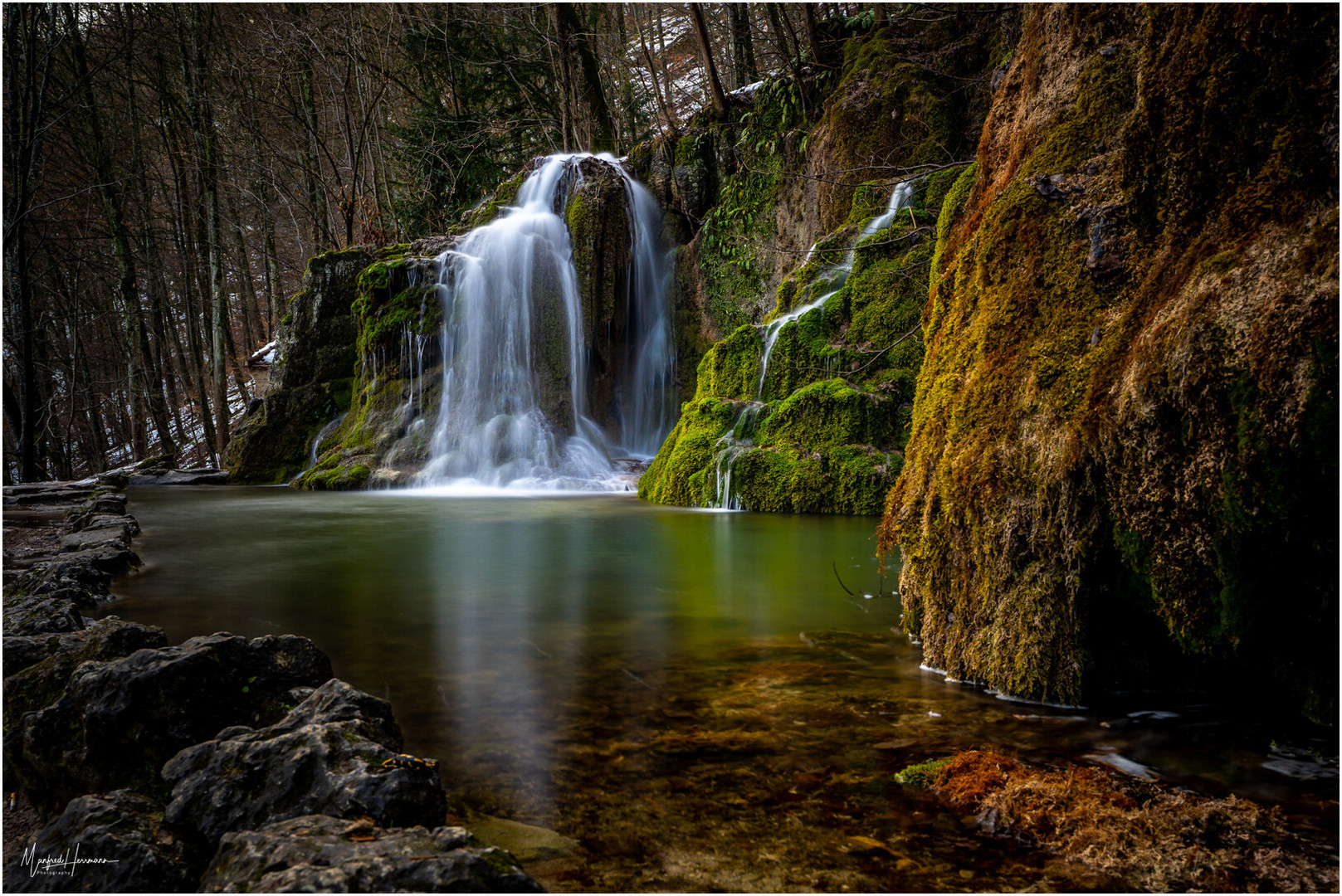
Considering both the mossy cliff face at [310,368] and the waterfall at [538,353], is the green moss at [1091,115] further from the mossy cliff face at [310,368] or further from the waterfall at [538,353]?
the mossy cliff face at [310,368]

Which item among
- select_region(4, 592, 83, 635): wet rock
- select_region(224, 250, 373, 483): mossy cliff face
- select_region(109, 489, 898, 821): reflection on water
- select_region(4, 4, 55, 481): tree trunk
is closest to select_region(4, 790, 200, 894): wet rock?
select_region(109, 489, 898, 821): reflection on water

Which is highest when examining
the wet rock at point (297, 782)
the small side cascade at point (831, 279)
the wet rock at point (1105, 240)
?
the small side cascade at point (831, 279)

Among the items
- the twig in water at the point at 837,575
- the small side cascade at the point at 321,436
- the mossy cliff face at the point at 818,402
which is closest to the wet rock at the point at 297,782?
the twig in water at the point at 837,575

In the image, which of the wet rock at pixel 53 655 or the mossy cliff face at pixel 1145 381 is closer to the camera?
the mossy cliff face at pixel 1145 381

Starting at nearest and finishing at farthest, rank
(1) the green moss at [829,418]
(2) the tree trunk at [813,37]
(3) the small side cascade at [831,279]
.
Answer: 1. (1) the green moss at [829,418]
2. (3) the small side cascade at [831,279]
3. (2) the tree trunk at [813,37]

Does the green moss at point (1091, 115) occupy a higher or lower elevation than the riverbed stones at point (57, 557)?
higher

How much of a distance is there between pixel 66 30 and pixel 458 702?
1707cm

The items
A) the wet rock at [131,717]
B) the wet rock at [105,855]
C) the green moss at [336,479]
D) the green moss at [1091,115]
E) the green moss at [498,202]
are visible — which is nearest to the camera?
the wet rock at [105,855]

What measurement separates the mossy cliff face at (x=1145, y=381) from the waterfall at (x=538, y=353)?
10.6m

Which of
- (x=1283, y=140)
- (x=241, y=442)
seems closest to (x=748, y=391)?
(x=1283, y=140)

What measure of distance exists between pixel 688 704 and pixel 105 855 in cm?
180

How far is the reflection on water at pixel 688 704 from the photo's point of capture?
1940mm

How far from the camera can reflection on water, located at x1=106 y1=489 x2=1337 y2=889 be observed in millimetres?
1940

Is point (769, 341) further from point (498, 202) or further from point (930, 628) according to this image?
point (498, 202)
